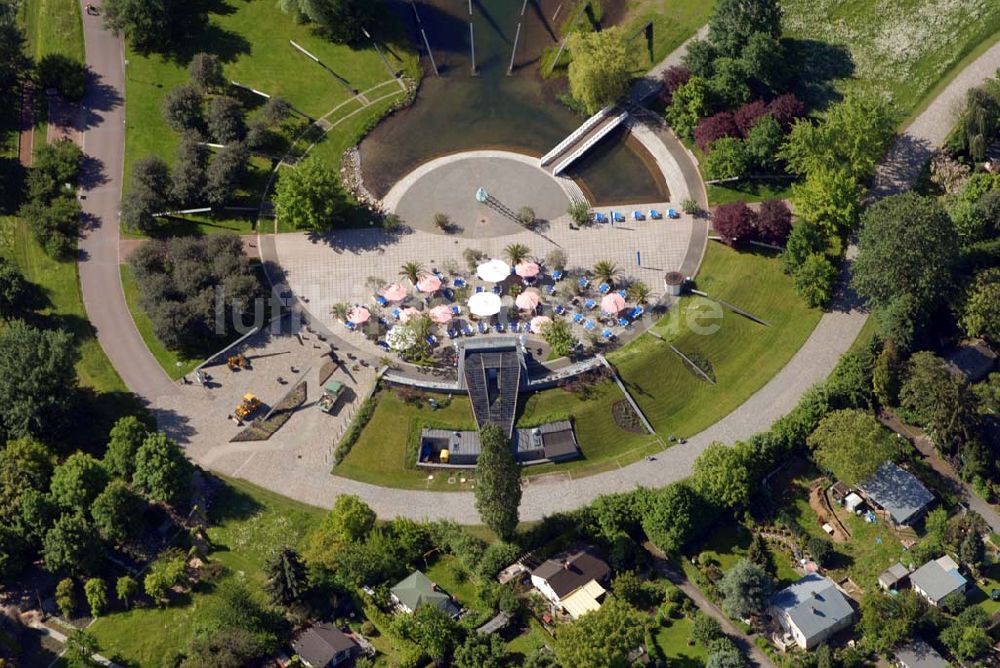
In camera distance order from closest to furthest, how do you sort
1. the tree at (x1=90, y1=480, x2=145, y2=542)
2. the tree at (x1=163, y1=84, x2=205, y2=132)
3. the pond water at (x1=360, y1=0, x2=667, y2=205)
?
the tree at (x1=90, y1=480, x2=145, y2=542) → the pond water at (x1=360, y1=0, x2=667, y2=205) → the tree at (x1=163, y1=84, x2=205, y2=132)

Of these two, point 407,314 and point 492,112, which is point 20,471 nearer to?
point 407,314

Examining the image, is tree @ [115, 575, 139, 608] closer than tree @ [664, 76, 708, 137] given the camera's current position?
Yes

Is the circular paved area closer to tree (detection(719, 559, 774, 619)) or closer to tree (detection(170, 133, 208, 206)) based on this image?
tree (detection(170, 133, 208, 206))

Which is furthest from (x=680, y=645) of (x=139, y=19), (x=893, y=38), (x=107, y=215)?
(x=139, y=19)

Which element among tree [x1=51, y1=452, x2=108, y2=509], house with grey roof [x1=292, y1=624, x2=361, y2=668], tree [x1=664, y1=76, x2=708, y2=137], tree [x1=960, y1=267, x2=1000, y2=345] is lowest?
house with grey roof [x1=292, y1=624, x2=361, y2=668]

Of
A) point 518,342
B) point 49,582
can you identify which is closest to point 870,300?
point 518,342

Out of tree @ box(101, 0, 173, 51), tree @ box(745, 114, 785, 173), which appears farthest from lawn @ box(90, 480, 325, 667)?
tree @ box(745, 114, 785, 173)

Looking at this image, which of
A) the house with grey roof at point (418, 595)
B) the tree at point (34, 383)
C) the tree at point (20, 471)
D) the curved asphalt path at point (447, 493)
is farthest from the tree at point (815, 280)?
the tree at point (20, 471)
